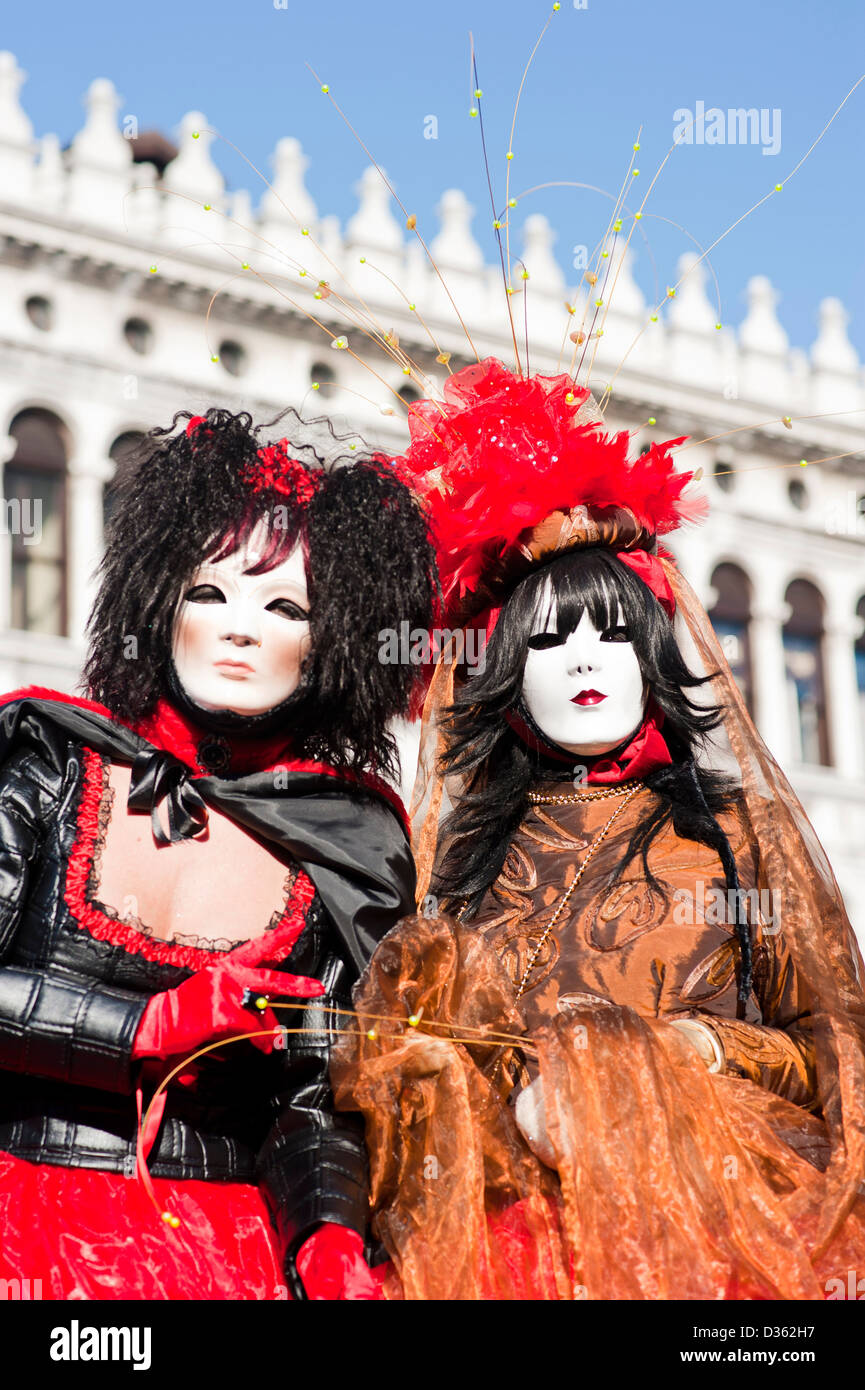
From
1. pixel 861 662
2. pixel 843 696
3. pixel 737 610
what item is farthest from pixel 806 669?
pixel 737 610

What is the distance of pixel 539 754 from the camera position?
2738 millimetres

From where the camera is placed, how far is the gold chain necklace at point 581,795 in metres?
2.65

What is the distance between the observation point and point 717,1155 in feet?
6.60

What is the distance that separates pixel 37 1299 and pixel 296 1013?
46 cm

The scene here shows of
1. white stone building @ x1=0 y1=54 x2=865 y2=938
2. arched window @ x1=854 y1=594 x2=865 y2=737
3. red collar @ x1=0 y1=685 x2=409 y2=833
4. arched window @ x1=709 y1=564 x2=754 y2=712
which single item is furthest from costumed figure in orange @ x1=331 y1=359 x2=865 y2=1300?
arched window @ x1=854 y1=594 x2=865 y2=737

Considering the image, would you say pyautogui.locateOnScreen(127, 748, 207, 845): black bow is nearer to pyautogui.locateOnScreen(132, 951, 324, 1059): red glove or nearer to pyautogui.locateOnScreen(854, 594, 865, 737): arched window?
pyautogui.locateOnScreen(132, 951, 324, 1059): red glove

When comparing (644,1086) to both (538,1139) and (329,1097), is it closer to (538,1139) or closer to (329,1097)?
(538,1139)

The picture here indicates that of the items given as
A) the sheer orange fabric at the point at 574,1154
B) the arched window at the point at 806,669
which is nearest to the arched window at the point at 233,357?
the arched window at the point at 806,669

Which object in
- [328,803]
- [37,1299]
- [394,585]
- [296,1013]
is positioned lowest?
[37,1299]

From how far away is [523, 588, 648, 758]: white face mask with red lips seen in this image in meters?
2.60

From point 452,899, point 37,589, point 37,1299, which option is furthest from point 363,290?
point 37,1299

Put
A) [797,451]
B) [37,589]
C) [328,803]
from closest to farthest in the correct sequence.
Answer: [328,803], [37,589], [797,451]

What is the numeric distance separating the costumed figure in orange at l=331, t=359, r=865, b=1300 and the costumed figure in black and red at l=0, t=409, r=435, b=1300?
0.39ft

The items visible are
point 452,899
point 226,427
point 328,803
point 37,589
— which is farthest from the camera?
point 37,589
